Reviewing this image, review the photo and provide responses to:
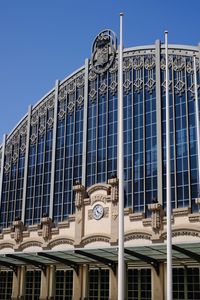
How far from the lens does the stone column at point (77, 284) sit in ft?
126

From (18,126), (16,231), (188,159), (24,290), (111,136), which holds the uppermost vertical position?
(18,126)

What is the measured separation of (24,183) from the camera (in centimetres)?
5103

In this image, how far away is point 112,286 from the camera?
120 ft

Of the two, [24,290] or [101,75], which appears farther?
[101,75]

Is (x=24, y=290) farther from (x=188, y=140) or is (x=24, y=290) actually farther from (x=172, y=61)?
(x=172, y=61)

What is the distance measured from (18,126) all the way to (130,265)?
2384cm

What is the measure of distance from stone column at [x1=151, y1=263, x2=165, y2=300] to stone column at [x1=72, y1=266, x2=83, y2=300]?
669 cm

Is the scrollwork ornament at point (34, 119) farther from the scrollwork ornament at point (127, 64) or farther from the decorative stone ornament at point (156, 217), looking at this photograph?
the decorative stone ornament at point (156, 217)

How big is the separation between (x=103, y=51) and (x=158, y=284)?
2341 cm

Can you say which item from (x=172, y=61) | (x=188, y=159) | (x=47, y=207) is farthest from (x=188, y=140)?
(x=47, y=207)

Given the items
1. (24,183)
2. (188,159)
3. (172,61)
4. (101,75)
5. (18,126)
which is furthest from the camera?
(18,126)

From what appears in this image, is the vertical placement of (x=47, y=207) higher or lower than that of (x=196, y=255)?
higher

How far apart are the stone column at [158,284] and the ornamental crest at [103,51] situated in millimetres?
20595

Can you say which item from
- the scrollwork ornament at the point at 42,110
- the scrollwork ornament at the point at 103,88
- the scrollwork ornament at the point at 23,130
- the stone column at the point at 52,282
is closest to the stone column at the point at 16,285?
the stone column at the point at 52,282
